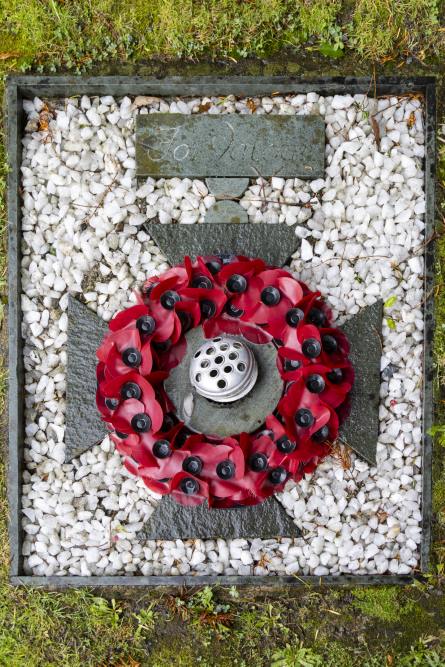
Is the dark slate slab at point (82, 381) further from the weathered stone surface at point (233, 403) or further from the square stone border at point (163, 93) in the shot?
the weathered stone surface at point (233, 403)

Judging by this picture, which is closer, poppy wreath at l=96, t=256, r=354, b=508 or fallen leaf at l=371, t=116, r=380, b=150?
poppy wreath at l=96, t=256, r=354, b=508

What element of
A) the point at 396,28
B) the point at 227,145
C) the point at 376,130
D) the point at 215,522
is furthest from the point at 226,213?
the point at 215,522

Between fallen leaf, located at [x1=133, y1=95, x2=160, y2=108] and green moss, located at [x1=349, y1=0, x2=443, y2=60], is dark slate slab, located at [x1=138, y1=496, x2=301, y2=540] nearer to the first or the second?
fallen leaf, located at [x1=133, y1=95, x2=160, y2=108]

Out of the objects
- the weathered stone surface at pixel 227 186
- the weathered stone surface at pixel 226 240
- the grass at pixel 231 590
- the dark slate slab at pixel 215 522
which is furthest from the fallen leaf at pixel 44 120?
the dark slate slab at pixel 215 522

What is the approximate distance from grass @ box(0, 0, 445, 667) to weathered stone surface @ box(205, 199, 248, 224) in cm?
60

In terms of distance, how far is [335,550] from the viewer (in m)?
2.96

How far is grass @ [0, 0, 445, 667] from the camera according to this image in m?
2.96

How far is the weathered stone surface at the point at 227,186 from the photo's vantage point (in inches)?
116

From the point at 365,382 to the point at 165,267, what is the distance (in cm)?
99

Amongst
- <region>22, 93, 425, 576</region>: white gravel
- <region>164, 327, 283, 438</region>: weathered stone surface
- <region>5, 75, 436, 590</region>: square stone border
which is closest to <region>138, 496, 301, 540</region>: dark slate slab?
<region>22, 93, 425, 576</region>: white gravel

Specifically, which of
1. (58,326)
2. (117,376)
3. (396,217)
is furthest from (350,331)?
(58,326)

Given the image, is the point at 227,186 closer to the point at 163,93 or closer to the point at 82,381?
the point at 163,93

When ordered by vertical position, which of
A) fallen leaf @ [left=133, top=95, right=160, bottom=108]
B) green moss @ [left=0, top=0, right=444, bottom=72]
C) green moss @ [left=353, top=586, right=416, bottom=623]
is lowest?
green moss @ [left=353, top=586, right=416, bottom=623]

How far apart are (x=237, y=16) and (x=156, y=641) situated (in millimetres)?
2731
